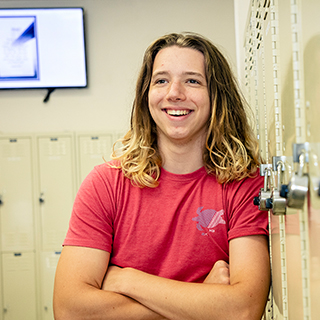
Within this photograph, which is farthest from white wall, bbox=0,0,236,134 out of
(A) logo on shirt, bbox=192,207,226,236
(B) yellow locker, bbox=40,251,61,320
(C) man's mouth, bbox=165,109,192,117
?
(A) logo on shirt, bbox=192,207,226,236

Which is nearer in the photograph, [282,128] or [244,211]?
[282,128]

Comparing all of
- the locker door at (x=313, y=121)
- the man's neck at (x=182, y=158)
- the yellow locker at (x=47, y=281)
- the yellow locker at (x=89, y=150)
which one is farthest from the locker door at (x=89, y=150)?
the locker door at (x=313, y=121)

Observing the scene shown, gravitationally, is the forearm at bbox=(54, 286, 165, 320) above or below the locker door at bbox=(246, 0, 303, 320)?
below

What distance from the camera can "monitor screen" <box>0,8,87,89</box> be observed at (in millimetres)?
3848

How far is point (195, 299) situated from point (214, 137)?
1.66ft

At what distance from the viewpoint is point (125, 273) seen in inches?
42.9

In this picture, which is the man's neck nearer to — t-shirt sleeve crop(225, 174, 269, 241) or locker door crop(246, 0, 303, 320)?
t-shirt sleeve crop(225, 174, 269, 241)

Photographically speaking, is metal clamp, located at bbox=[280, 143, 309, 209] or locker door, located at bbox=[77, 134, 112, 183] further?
locker door, located at bbox=[77, 134, 112, 183]

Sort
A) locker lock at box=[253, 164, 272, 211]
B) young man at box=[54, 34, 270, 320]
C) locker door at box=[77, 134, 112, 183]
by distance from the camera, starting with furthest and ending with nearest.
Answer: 1. locker door at box=[77, 134, 112, 183]
2. young man at box=[54, 34, 270, 320]
3. locker lock at box=[253, 164, 272, 211]

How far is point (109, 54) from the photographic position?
13.0 feet

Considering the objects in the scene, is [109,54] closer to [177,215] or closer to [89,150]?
[89,150]

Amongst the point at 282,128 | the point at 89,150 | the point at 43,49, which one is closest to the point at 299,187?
the point at 282,128

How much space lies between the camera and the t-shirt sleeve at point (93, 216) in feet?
3.65

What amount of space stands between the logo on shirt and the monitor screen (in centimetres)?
303
